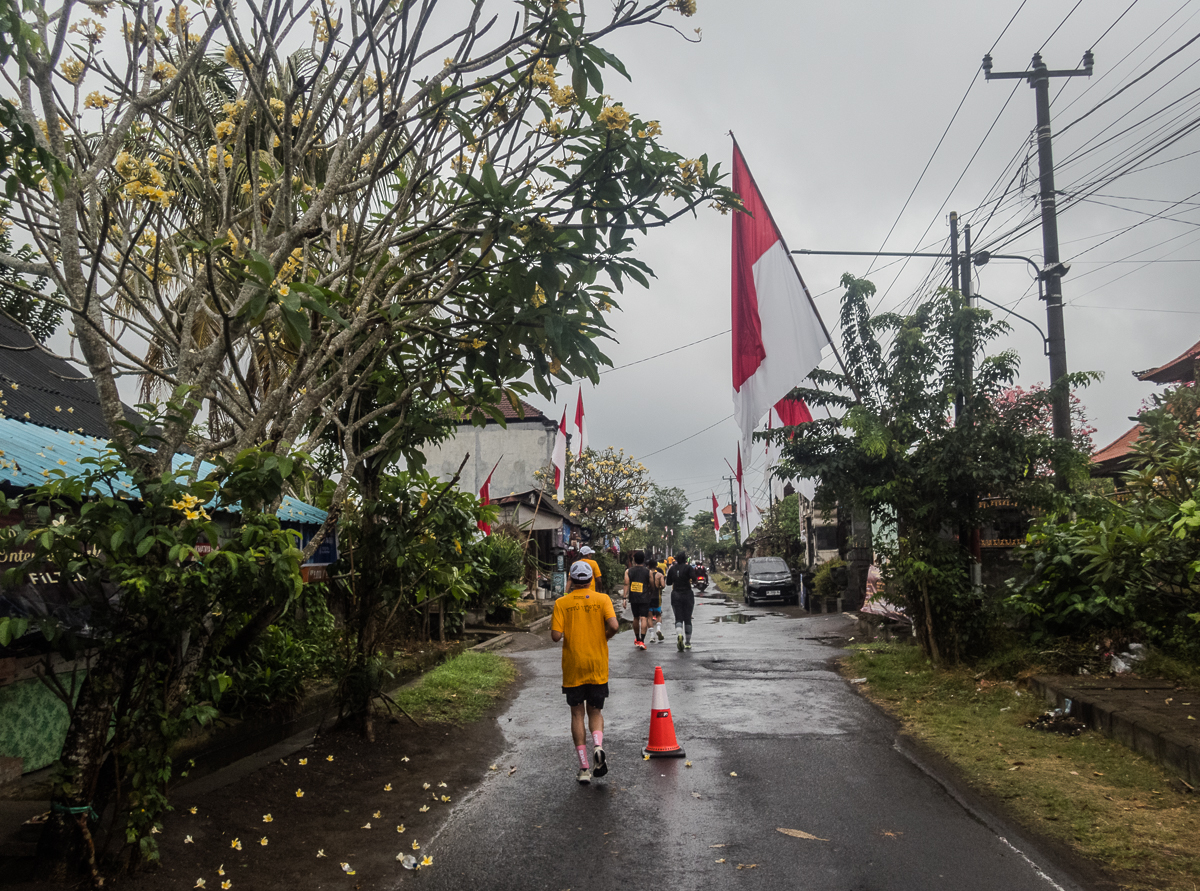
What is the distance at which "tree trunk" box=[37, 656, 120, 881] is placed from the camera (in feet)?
14.3

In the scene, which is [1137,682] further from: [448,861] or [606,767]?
[448,861]

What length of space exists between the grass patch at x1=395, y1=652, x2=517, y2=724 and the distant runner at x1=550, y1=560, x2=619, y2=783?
2554mm

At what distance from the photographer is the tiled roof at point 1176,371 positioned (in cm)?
1622

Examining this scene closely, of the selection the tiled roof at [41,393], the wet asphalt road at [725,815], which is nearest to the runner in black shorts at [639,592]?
the wet asphalt road at [725,815]

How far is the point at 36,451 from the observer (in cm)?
641

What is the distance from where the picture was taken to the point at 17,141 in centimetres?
362

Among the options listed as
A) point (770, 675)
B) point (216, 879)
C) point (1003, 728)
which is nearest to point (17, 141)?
point (216, 879)

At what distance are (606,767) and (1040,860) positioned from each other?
3095 millimetres

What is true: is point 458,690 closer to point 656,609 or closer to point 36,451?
point 36,451

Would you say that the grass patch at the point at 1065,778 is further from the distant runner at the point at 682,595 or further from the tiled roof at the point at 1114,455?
the tiled roof at the point at 1114,455

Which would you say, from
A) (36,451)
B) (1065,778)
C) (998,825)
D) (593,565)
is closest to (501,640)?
(593,565)

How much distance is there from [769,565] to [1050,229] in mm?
22794

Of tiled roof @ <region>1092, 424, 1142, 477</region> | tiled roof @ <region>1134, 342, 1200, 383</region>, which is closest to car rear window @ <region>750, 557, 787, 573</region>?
tiled roof @ <region>1092, 424, 1142, 477</region>

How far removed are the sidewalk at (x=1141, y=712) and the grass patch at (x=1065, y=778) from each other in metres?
0.13
